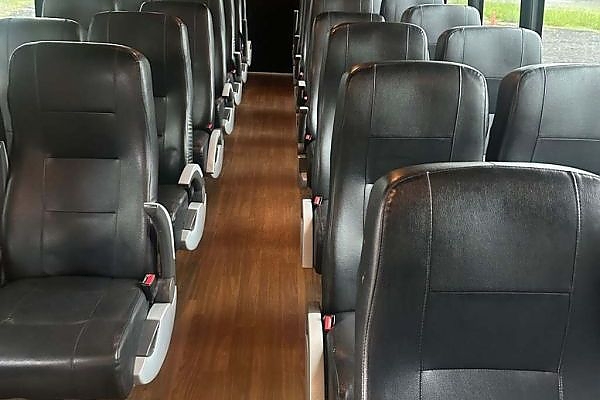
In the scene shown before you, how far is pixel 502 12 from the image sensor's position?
17.2ft

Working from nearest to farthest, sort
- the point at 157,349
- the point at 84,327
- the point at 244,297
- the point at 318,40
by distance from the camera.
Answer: the point at 84,327 → the point at 157,349 → the point at 244,297 → the point at 318,40

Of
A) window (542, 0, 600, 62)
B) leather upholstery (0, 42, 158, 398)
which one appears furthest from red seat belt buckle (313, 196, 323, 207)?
window (542, 0, 600, 62)

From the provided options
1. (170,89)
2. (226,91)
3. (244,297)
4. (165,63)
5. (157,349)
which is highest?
(165,63)

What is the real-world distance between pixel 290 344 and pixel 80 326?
1.15 m

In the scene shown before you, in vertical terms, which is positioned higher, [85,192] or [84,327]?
[85,192]

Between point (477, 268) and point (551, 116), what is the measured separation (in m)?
0.92

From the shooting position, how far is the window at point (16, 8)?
4668mm

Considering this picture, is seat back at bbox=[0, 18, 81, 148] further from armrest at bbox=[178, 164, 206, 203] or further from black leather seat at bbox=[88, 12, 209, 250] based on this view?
armrest at bbox=[178, 164, 206, 203]

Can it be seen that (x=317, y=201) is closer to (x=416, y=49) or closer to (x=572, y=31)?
(x=416, y=49)

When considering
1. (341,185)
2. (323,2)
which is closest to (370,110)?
(341,185)

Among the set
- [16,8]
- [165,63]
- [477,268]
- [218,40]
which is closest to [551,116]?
[477,268]

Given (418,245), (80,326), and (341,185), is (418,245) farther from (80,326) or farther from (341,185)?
(80,326)

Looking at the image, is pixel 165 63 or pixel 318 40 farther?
pixel 318 40

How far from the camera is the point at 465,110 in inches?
76.5
